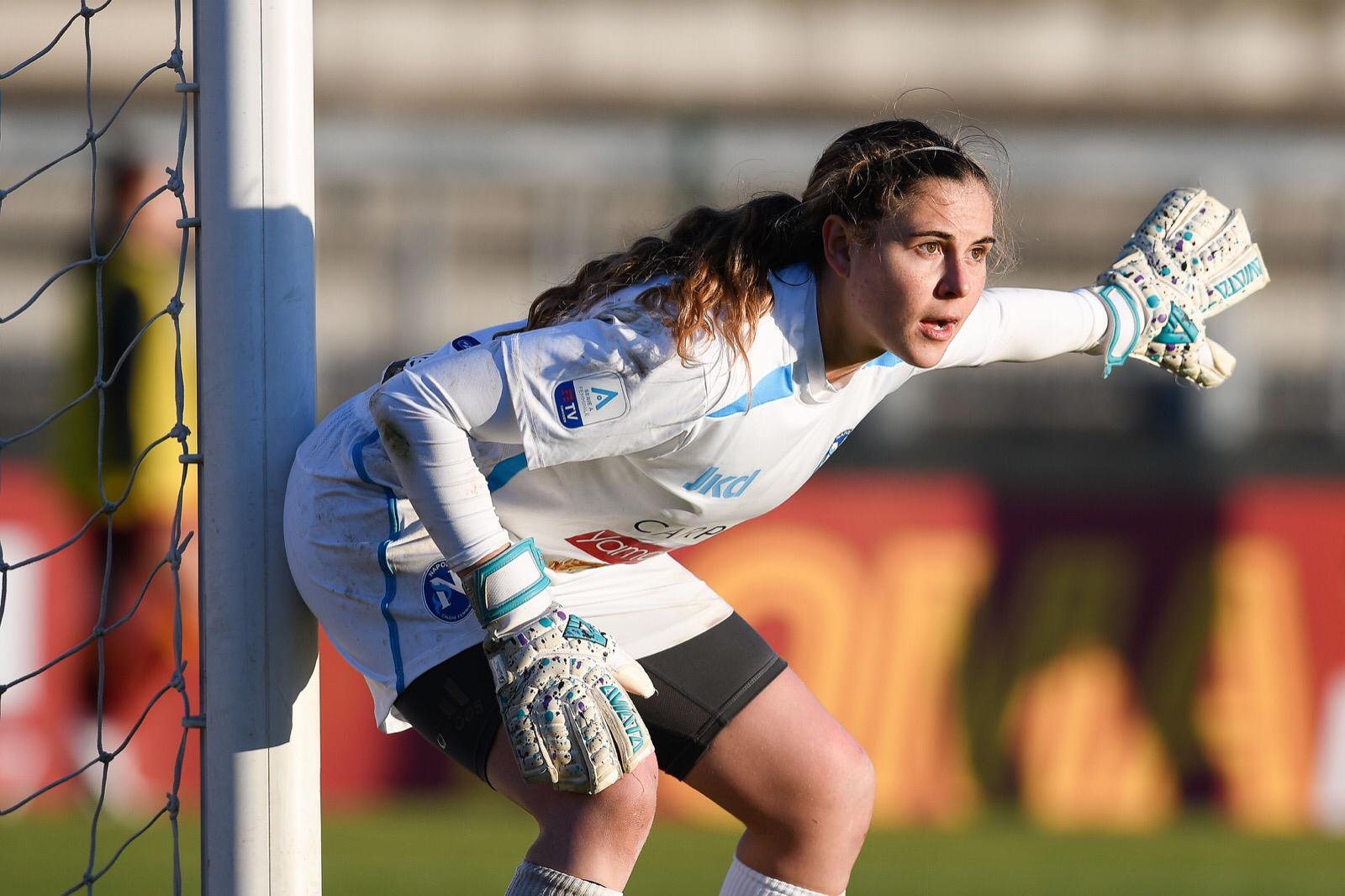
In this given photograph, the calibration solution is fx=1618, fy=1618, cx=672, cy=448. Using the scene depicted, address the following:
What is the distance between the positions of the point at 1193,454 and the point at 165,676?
3.92 meters

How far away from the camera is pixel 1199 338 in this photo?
2.98m

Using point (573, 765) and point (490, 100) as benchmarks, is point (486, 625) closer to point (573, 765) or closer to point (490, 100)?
point (573, 765)

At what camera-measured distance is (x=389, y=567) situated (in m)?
2.39

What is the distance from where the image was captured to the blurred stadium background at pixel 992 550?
5.65 metres

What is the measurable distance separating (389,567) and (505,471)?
226mm

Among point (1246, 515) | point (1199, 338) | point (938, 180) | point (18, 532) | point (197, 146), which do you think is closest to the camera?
point (938, 180)

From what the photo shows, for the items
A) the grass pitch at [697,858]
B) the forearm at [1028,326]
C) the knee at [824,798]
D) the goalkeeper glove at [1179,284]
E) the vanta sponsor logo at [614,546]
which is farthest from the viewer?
the grass pitch at [697,858]

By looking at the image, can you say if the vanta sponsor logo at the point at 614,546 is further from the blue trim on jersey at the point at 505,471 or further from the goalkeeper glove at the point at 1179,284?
the goalkeeper glove at the point at 1179,284

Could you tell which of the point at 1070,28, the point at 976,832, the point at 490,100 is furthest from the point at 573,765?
the point at 1070,28

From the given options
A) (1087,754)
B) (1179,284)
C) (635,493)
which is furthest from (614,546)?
(1087,754)

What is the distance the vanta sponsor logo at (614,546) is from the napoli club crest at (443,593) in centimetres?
20

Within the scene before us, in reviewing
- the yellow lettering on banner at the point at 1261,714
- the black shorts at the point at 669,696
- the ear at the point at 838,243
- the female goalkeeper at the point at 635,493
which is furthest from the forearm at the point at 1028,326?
the yellow lettering on banner at the point at 1261,714

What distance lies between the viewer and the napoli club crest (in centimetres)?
238

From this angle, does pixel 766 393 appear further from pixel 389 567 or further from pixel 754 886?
pixel 754 886
